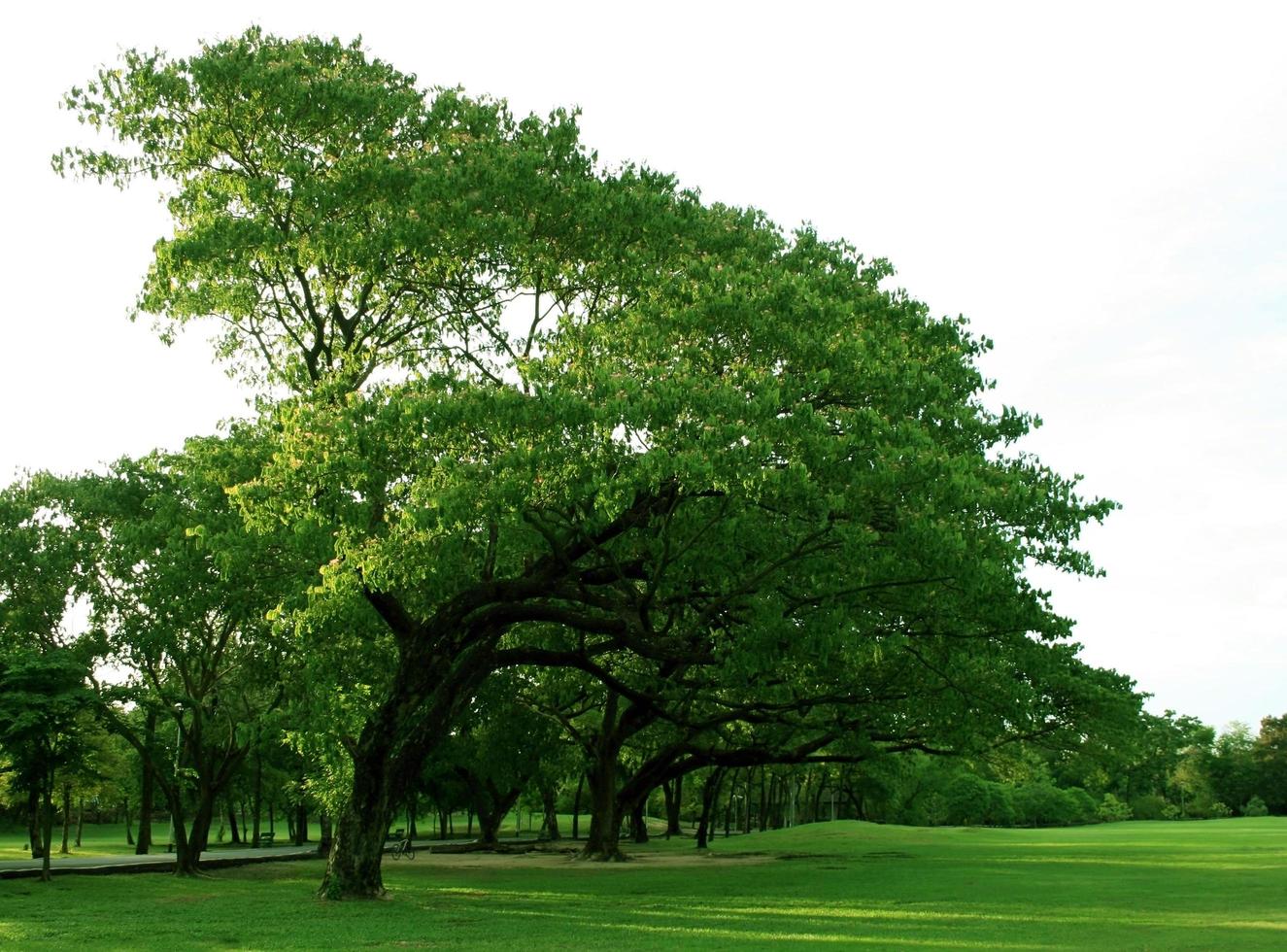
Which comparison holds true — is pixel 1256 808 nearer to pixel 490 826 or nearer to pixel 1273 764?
pixel 1273 764

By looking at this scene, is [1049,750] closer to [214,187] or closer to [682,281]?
[682,281]

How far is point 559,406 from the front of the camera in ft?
54.1

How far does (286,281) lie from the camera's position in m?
24.2

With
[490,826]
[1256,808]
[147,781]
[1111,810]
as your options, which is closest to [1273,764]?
[1256,808]

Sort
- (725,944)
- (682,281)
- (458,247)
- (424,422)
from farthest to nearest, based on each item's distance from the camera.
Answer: (458,247), (682,281), (424,422), (725,944)

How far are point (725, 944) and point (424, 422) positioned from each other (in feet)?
28.7

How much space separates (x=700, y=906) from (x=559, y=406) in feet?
37.0

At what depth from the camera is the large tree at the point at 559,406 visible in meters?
17.2

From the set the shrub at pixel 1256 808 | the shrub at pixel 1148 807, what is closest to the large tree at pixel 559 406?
the shrub at pixel 1256 808

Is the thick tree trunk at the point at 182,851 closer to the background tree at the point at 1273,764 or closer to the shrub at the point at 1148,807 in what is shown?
the background tree at the point at 1273,764

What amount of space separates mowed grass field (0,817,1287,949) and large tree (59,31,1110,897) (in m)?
4.03

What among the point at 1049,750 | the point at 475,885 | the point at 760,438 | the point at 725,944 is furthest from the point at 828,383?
the point at 1049,750

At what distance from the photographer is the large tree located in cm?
1716

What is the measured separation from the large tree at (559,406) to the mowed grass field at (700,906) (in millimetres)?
4031
